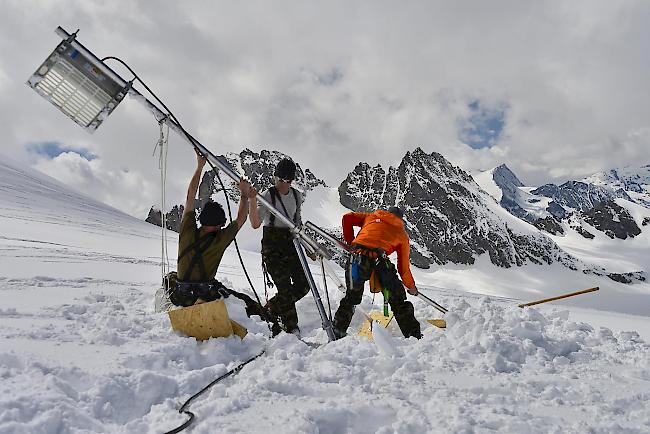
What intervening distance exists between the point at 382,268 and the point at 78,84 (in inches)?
179

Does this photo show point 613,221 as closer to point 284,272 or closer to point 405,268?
point 405,268

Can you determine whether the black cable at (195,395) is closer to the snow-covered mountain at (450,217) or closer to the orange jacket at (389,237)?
the orange jacket at (389,237)

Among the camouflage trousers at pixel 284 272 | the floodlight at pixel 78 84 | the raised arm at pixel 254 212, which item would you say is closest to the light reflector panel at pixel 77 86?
the floodlight at pixel 78 84

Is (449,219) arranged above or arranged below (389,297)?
above

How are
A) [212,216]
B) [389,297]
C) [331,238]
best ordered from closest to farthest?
[212,216]
[389,297]
[331,238]

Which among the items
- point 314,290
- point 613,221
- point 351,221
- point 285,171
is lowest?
point 314,290

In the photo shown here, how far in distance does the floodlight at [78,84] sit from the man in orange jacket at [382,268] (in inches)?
149

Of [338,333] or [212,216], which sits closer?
[212,216]

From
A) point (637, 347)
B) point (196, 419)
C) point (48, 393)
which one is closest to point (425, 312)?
point (637, 347)

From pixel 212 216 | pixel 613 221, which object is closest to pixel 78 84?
pixel 212 216

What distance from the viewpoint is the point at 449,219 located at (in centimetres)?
15612

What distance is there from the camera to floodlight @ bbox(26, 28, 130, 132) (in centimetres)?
517

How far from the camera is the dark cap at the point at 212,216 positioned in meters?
5.87

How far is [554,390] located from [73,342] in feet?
14.5
